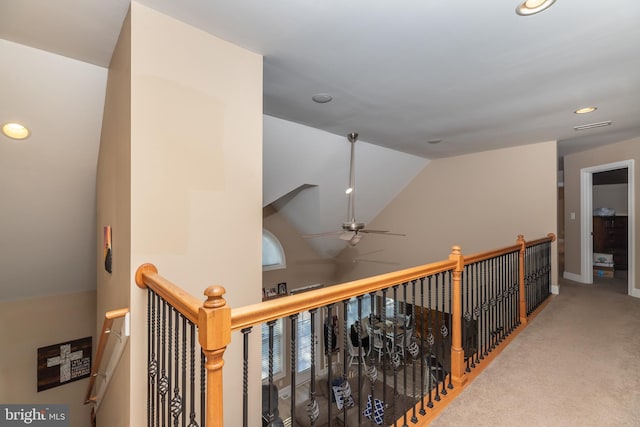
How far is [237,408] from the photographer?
6.76 ft

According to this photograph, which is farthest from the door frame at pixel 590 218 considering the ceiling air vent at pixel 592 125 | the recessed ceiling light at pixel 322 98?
the recessed ceiling light at pixel 322 98

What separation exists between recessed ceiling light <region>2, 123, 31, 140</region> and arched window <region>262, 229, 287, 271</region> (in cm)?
502

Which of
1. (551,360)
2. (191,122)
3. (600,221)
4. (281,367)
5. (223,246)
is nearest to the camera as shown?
(191,122)

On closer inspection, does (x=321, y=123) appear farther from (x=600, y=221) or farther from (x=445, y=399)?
(x=600, y=221)

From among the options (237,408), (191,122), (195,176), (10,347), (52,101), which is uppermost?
(52,101)

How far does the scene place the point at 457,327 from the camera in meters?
2.33

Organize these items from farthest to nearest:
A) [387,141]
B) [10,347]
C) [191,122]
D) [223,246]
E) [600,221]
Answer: [600,221] < [387,141] < [10,347] < [223,246] < [191,122]

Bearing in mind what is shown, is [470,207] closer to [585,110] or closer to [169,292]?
[585,110]

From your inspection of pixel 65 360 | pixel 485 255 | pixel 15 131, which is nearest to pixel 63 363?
pixel 65 360

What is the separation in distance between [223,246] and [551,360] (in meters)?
3.01

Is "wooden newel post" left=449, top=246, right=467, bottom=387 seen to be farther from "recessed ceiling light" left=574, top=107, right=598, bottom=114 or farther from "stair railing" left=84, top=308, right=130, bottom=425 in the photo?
"recessed ceiling light" left=574, top=107, right=598, bottom=114

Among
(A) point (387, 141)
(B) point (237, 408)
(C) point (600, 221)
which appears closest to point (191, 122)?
(B) point (237, 408)

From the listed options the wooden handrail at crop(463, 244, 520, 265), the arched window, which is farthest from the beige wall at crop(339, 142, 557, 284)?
the arched window

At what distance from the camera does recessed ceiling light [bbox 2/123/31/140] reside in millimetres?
2266
